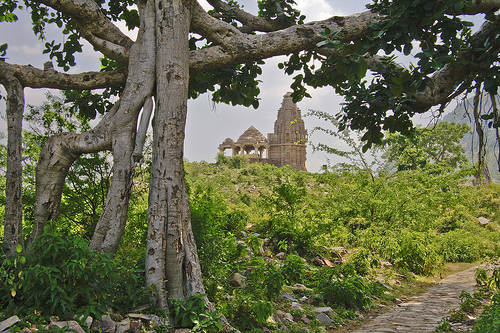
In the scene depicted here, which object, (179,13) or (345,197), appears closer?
(179,13)

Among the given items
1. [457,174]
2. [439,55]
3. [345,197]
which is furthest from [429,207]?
[439,55]

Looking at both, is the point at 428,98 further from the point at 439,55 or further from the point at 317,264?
the point at 317,264

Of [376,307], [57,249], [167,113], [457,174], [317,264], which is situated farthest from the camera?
[457,174]

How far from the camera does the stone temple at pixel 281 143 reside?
1623 inches

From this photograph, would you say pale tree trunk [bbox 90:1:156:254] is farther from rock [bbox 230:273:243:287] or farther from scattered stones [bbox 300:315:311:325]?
scattered stones [bbox 300:315:311:325]

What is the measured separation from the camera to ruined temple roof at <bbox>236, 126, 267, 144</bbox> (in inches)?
1665

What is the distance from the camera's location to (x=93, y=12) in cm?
471

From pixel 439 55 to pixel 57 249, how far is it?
439cm

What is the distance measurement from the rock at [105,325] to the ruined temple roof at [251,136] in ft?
128

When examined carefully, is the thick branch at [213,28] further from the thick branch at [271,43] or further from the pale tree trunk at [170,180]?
the pale tree trunk at [170,180]

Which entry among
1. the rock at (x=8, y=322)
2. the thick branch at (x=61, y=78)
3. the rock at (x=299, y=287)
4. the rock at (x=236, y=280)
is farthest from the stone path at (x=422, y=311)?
the thick branch at (x=61, y=78)


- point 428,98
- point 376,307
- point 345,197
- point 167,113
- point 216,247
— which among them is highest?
point 428,98

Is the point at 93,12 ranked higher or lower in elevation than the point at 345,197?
higher

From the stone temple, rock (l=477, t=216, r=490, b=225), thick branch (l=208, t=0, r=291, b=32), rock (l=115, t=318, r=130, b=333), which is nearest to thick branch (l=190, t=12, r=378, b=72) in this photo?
thick branch (l=208, t=0, r=291, b=32)
